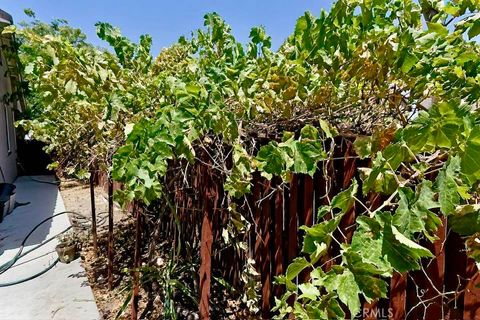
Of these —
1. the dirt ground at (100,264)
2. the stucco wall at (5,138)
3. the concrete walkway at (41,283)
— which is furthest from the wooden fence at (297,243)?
the stucco wall at (5,138)

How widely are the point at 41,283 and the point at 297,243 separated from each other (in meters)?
3.31

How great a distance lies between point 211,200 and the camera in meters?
2.87

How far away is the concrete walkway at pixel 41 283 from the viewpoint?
3514 mm

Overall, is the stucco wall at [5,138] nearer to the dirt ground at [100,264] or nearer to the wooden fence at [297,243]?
the dirt ground at [100,264]

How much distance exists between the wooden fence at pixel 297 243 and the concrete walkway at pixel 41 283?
1.23 meters

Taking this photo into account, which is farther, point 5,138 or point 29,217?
point 5,138

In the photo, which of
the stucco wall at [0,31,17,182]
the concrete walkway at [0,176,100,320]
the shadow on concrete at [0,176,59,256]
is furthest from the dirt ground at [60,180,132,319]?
the stucco wall at [0,31,17,182]

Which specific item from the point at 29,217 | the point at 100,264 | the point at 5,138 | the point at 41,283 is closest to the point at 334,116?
the point at 100,264

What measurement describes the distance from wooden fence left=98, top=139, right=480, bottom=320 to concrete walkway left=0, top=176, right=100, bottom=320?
1230 mm

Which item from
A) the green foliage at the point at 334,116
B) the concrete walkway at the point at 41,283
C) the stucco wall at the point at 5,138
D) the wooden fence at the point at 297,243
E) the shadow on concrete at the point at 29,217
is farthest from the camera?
the stucco wall at the point at 5,138

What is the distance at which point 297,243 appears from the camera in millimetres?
2311

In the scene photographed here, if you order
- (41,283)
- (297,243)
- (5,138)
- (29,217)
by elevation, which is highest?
(5,138)

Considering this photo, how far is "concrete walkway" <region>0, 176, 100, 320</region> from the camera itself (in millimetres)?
3514

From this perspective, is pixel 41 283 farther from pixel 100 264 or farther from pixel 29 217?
pixel 29 217
